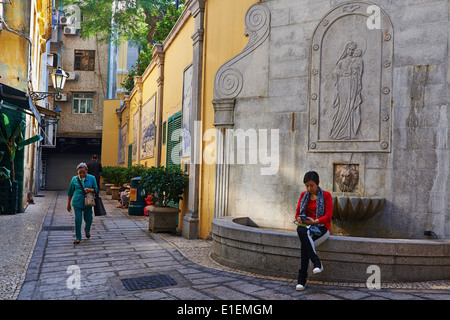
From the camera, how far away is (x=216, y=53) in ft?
30.1

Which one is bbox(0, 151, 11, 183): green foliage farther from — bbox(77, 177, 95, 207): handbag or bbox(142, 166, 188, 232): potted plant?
bbox(77, 177, 95, 207): handbag

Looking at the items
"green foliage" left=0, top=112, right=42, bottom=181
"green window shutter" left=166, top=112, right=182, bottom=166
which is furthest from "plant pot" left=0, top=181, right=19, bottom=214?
"green window shutter" left=166, top=112, right=182, bottom=166

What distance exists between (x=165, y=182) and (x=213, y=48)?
124 inches

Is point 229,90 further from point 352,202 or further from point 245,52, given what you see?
point 352,202

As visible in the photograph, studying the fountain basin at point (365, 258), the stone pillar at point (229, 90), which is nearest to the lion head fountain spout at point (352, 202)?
the fountain basin at point (365, 258)

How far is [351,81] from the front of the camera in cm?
709

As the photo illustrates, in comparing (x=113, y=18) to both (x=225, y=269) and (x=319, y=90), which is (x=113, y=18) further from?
(x=225, y=269)

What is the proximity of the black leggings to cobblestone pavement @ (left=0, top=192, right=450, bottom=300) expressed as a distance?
0.20 m

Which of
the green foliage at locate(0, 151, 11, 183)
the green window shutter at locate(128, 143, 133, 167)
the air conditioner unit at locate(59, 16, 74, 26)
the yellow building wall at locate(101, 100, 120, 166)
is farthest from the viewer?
the air conditioner unit at locate(59, 16, 74, 26)

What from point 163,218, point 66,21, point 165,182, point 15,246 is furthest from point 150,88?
point 66,21

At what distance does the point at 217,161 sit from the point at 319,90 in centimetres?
252

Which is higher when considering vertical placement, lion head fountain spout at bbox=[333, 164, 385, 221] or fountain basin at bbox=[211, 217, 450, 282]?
lion head fountain spout at bbox=[333, 164, 385, 221]

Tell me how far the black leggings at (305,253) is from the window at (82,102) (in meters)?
28.5

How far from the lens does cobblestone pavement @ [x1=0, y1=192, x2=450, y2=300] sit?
4.89 meters
